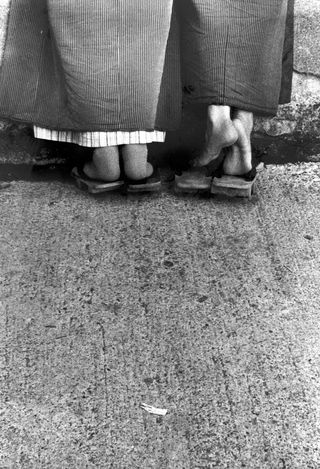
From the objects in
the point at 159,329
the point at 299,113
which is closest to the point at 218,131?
the point at 299,113

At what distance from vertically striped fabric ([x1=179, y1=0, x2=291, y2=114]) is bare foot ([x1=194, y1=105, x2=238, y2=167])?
1.4 inches

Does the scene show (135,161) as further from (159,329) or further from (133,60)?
(159,329)

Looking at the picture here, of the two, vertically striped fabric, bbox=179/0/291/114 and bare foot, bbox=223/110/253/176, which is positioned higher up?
vertically striped fabric, bbox=179/0/291/114

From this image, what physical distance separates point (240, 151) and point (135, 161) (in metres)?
0.37

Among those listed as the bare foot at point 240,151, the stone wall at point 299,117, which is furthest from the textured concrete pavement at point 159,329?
the stone wall at point 299,117

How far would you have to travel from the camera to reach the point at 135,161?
6.79ft

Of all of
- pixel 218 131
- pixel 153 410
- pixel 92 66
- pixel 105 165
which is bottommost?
pixel 153 410

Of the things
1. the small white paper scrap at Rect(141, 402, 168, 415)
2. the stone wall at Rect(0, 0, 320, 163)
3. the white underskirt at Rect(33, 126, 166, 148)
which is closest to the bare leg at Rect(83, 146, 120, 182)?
the white underskirt at Rect(33, 126, 166, 148)

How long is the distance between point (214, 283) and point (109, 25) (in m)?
0.88

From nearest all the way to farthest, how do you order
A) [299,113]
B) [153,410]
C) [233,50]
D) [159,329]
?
[153,410], [159,329], [233,50], [299,113]

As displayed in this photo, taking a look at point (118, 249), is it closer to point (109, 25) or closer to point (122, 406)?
point (122, 406)

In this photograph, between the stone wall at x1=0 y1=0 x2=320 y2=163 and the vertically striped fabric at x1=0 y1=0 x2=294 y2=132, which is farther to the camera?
the stone wall at x1=0 y1=0 x2=320 y2=163

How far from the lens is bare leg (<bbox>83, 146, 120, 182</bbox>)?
205cm

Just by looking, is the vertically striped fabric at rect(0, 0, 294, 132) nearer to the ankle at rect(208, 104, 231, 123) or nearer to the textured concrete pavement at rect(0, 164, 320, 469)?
the ankle at rect(208, 104, 231, 123)
